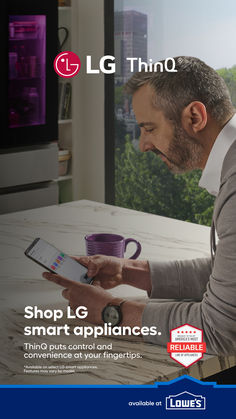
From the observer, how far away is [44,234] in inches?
41.5

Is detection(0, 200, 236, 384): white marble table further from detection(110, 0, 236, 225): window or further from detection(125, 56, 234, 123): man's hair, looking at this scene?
detection(125, 56, 234, 123): man's hair

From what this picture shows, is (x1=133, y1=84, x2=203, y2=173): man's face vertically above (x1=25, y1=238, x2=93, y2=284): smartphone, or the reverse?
(x1=133, y1=84, x2=203, y2=173): man's face

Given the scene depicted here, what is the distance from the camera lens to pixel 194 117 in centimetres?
84

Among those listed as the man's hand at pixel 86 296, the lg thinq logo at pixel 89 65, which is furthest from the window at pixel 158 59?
the man's hand at pixel 86 296

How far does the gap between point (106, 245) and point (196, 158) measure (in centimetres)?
22

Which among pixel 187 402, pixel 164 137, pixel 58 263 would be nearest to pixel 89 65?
pixel 164 137

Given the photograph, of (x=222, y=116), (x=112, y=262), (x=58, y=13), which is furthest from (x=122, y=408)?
(x=58, y=13)

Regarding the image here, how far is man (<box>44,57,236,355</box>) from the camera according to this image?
0.81 meters

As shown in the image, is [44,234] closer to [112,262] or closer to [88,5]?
[112,262]

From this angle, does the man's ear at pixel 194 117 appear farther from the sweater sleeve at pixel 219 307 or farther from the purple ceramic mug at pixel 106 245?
the purple ceramic mug at pixel 106 245

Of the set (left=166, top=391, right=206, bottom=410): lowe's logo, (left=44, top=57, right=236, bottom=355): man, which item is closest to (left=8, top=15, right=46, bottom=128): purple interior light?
(left=44, top=57, right=236, bottom=355): man

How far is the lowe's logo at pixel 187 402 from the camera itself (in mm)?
803

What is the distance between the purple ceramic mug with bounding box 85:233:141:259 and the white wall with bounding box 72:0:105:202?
10cm

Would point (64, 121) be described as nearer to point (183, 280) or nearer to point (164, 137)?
point (164, 137)
